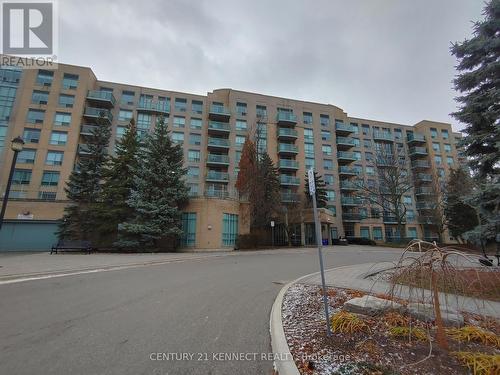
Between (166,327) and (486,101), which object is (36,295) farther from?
(486,101)

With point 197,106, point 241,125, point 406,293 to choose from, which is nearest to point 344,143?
point 241,125

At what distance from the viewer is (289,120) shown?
139ft

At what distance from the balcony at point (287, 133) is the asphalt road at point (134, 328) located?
121ft

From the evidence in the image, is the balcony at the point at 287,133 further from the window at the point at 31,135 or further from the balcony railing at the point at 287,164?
the window at the point at 31,135

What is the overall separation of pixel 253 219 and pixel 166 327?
2425 centimetres

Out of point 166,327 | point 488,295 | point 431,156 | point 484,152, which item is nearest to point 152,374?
point 166,327

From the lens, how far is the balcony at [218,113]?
1562 inches

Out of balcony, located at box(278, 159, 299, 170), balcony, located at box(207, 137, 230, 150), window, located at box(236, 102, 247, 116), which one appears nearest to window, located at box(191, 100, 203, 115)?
balcony, located at box(207, 137, 230, 150)

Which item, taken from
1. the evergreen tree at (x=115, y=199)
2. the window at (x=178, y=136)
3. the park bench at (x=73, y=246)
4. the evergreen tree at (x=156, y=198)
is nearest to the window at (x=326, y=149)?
the window at (x=178, y=136)

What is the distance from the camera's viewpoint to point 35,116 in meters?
33.2

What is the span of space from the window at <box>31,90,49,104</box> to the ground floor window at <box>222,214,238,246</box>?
3151cm

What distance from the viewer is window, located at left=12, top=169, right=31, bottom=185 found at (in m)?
30.9

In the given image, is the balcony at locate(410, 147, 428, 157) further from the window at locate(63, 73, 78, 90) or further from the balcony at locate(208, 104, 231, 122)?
the window at locate(63, 73, 78, 90)

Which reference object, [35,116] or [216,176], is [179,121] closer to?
[216,176]
